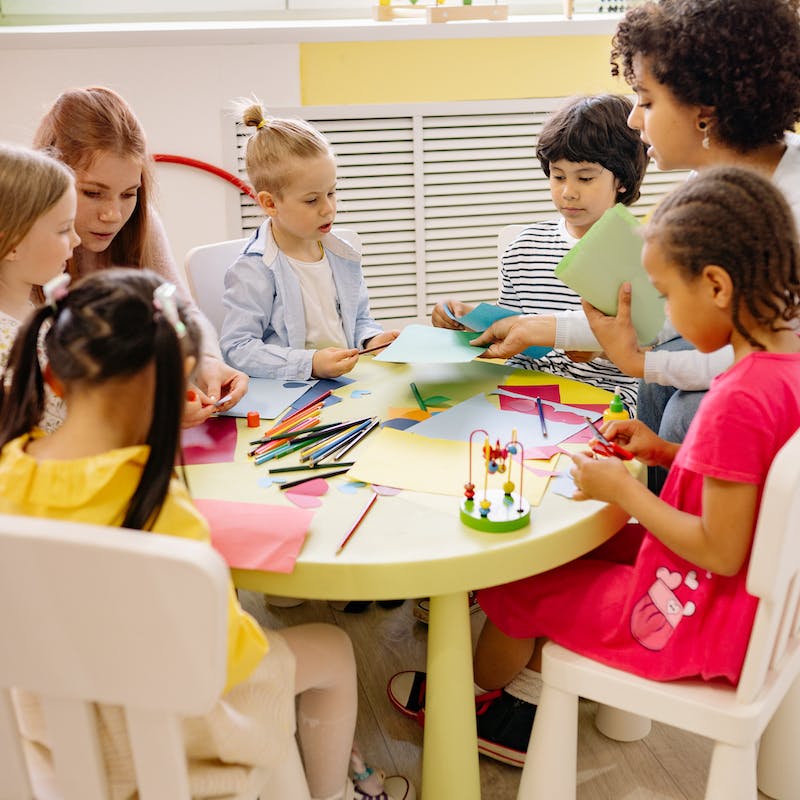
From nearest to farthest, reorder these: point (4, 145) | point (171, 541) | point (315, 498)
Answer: point (171, 541) → point (315, 498) → point (4, 145)

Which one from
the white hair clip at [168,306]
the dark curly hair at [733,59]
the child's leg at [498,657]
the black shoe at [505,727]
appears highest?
the dark curly hair at [733,59]

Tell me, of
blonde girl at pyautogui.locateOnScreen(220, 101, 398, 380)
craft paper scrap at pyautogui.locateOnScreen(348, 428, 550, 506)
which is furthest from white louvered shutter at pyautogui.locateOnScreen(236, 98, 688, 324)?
craft paper scrap at pyautogui.locateOnScreen(348, 428, 550, 506)

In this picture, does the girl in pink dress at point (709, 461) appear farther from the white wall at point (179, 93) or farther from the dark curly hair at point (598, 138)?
the white wall at point (179, 93)

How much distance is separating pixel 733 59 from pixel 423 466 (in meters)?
0.83

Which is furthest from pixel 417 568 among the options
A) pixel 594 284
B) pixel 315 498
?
pixel 594 284

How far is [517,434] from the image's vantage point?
136 cm

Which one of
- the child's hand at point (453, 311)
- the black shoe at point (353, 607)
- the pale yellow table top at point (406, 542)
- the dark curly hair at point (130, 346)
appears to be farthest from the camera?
the black shoe at point (353, 607)

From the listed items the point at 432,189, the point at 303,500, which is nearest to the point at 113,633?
the point at 303,500

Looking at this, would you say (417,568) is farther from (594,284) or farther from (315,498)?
(594,284)

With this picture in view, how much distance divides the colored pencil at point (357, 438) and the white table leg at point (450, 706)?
0.25m

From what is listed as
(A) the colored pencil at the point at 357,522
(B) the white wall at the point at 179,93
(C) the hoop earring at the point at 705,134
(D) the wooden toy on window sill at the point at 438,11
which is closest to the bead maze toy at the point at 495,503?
(A) the colored pencil at the point at 357,522

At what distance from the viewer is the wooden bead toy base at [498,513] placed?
108cm

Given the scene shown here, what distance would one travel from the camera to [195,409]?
4.50ft

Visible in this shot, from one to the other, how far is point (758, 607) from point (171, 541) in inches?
26.8
